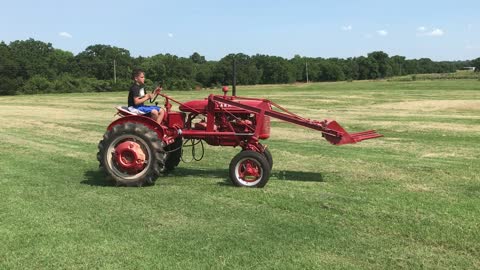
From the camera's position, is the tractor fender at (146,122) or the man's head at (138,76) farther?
the man's head at (138,76)

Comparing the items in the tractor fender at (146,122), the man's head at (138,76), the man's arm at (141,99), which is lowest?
the tractor fender at (146,122)

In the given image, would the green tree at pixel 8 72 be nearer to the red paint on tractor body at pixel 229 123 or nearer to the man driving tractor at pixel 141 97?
the man driving tractor at pixel 141 97

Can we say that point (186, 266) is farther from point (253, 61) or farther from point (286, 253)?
point (253, 61)

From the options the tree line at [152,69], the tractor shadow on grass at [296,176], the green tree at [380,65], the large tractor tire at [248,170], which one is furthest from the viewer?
the green tree at [380,65]

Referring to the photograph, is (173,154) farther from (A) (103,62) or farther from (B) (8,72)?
(A) (103,62)

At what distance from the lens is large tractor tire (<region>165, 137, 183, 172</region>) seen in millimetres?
8995

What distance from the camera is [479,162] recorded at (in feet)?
34.0

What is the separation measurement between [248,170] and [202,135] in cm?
99

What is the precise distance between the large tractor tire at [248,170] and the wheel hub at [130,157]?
140 cm

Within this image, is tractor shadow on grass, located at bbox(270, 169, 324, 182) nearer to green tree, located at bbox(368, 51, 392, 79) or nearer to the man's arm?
the man's arm

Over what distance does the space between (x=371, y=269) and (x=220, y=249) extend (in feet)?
4.73

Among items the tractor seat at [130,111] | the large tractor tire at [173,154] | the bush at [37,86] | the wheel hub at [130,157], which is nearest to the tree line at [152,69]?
the bush at [37,86]

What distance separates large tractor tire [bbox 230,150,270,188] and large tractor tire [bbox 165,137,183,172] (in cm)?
143

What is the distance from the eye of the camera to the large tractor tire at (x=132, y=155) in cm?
789
